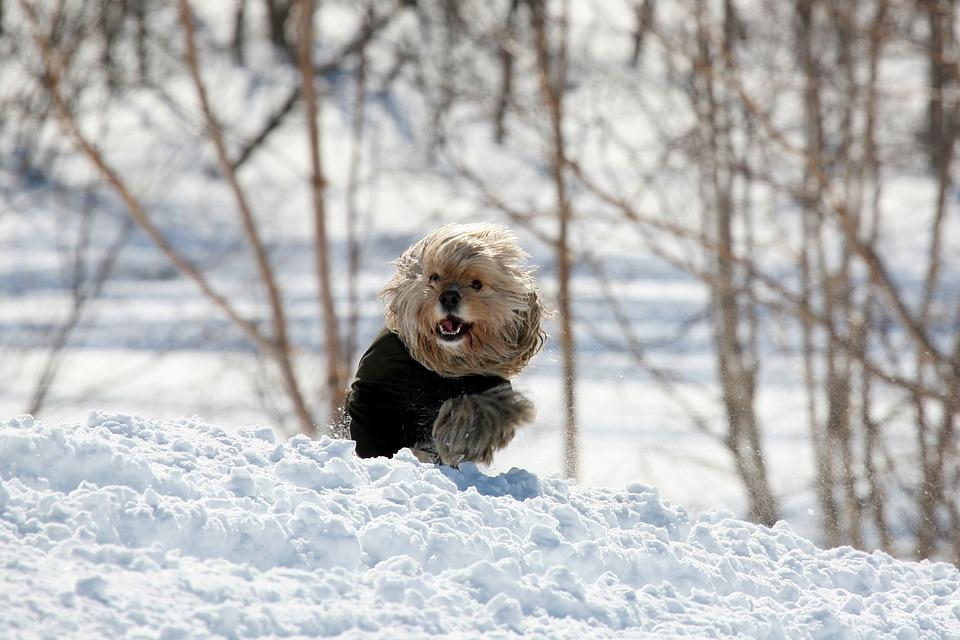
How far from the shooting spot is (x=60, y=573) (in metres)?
2.25

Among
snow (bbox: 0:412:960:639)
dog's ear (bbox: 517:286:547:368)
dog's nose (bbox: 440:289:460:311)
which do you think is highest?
dog's nose (bbox: 440:289:460:311)

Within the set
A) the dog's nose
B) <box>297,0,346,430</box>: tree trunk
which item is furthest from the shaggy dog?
<box>297,0,346,430</box>: tree trunk

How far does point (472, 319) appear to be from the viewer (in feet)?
10.8

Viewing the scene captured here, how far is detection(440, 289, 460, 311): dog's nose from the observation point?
3266mm

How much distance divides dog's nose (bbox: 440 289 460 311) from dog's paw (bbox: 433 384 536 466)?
0.34m

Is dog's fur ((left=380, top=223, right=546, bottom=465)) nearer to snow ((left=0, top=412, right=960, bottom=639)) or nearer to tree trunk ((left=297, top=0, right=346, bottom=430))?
snow ((left=0, top=412, right=960, bottom=639))

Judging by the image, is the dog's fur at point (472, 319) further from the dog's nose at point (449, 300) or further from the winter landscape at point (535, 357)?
the winter landscape at point (535, 357)

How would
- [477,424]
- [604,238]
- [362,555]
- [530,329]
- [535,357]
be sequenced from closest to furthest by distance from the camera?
[362,555] < [477,424] < [530,329] < [535,357] < [604,238]

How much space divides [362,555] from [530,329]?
113 centimetres

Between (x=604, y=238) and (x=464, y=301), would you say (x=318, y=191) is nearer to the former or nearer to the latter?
(x=604, y=238)

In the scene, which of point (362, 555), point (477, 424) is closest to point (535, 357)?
point (477, 424)

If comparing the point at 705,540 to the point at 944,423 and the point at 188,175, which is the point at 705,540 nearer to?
the point at 944,423

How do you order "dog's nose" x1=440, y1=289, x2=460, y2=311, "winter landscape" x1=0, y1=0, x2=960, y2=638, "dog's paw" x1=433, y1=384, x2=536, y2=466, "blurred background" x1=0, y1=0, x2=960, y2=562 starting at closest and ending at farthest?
"winter landscape" x1=0, y1=0, x2=960, y2=638 → "dog's nose" x1=440, y1=289, x2=460, y2=311 → "dog's paw" x1=433, y1=384, x2=536, y2=466 → "blurred background" x1=0, y1=0, x2=960, y2=562

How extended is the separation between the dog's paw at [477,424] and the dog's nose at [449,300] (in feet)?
1.12
